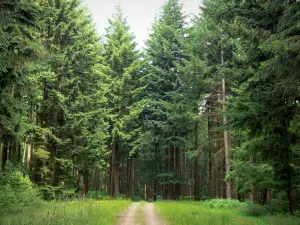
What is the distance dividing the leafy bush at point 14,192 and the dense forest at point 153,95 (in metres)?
0.08

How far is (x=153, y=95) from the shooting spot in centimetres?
3009

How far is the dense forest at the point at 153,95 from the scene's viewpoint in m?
9.32

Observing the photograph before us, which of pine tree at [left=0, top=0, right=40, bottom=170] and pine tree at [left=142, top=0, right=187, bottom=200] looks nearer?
pine tree at [left=0, top=0, right=40, bottom=170]

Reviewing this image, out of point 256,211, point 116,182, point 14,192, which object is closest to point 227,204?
point 256,211

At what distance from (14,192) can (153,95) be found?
1949 centimetres

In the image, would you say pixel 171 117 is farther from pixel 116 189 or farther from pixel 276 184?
pixel 276 184

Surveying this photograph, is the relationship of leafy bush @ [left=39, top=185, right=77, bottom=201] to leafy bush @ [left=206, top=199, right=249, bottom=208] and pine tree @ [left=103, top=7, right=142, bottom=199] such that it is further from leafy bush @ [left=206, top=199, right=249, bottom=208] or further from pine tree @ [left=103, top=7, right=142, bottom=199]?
leafy bush @ [left=206, top=199, right=249, bottom=208]

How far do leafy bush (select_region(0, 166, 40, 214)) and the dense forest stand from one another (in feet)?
0.25

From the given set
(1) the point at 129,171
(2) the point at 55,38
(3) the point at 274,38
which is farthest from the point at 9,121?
(1) the point at 129,171

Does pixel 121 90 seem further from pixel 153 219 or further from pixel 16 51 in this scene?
pixel 16 51

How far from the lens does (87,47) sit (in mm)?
20266

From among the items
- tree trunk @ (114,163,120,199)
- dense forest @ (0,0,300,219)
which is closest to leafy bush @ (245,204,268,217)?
dense forest @ (0,0,300,219)

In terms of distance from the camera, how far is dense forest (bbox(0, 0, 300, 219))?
9.32 metres

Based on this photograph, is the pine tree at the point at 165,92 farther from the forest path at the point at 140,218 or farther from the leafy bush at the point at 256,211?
the leafy bush at the point at 256,211
